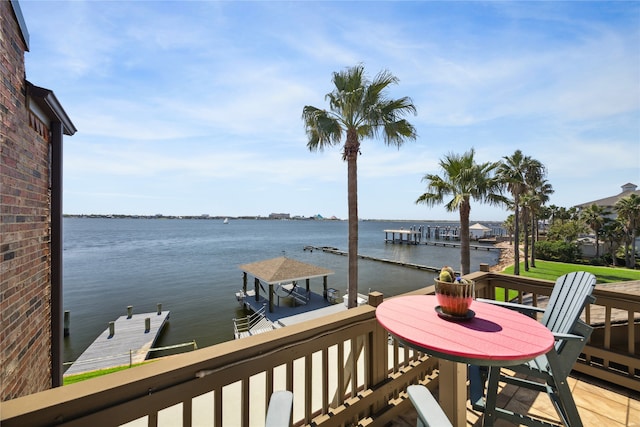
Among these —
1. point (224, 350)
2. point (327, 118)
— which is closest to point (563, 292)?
point (224, 350)

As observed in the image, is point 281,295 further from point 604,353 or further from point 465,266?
point 604,353

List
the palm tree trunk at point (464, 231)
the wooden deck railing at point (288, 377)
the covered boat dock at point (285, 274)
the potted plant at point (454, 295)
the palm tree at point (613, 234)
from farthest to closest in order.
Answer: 1. the palm tree at point (613, 234)
2. the covered boat dock at point (285, 274)
3. the palm tree trunk at point (464, 231)
4. the potted plant at point (454, 295)
5. the wooden deck railing at point (288, 377)

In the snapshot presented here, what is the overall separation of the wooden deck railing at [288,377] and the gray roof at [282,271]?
1077 cm

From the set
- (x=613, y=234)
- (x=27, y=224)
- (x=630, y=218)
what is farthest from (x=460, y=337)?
(x=613, y=234)

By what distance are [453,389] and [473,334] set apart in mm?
551

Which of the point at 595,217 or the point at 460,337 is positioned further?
the point at 595,217

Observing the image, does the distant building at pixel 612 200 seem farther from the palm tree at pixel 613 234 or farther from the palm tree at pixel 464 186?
the palm tree at pixel 464 186

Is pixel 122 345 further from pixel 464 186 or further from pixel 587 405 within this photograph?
pixel 464 186

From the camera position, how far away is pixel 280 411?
0.81 m

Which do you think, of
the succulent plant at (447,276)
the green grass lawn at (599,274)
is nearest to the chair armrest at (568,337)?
the succulent plant at (447,276)

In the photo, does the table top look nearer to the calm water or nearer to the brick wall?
the brick wall

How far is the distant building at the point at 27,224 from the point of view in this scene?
1.63 m

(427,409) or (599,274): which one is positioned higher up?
(427,409)

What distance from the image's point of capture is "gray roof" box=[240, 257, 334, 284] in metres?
13.9
